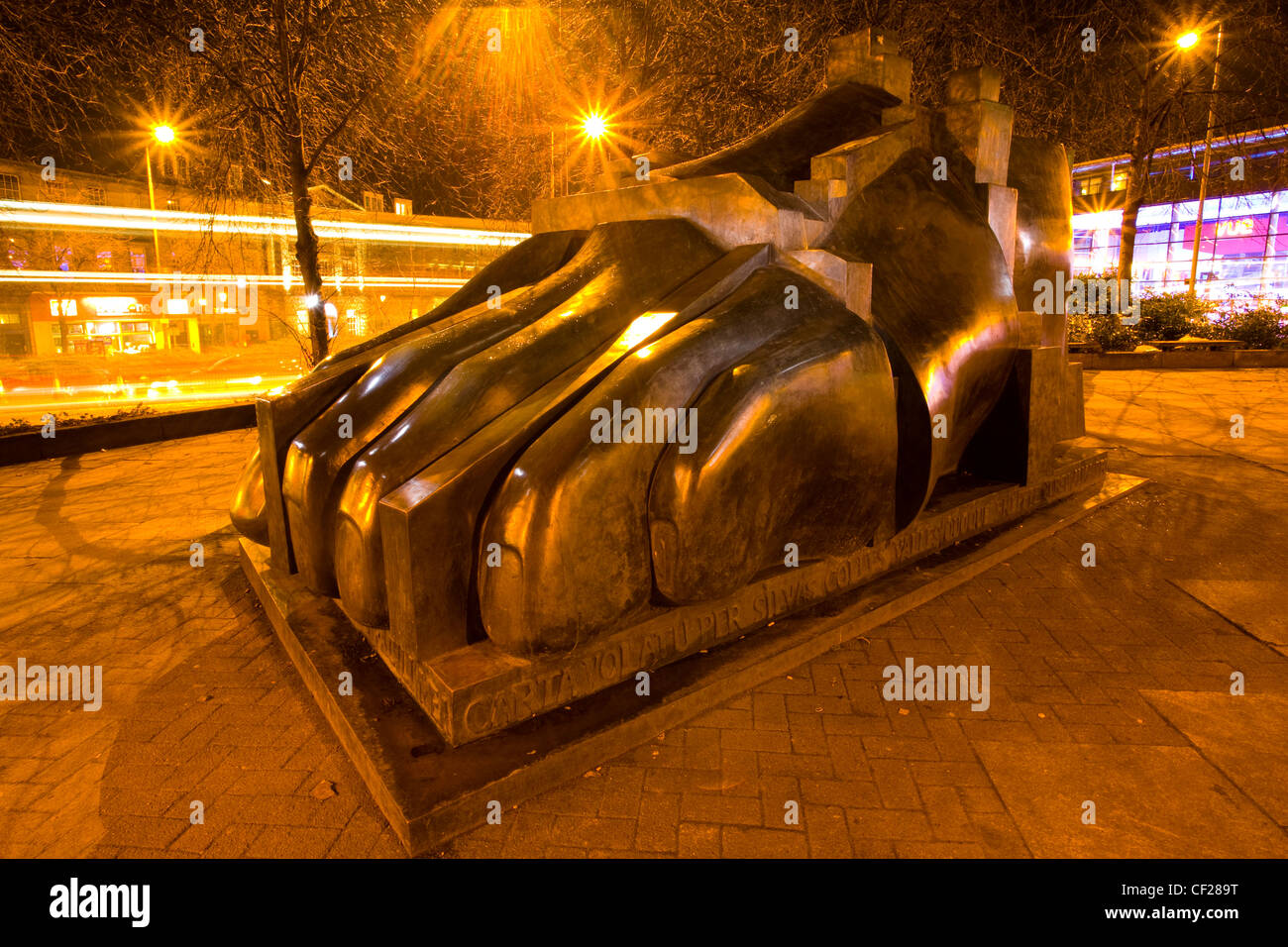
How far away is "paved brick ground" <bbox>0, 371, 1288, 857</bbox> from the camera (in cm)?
263

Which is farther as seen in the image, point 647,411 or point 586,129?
point 586,129

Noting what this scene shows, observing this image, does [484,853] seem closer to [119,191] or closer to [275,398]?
[275,398]

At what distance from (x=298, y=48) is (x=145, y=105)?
2.27 metres

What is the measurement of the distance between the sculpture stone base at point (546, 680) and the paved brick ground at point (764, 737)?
10 cm

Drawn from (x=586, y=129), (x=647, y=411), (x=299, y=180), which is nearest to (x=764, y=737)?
(x=647, y=411)

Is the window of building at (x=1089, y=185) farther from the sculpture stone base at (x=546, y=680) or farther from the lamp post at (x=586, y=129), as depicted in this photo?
the sculpture stone base at (x=546, y=680)

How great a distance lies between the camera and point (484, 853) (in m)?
2.57

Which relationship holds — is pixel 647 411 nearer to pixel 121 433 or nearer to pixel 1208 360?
pixel 121 433

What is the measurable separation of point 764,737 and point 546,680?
→ 969 mm

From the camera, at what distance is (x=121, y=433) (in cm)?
967

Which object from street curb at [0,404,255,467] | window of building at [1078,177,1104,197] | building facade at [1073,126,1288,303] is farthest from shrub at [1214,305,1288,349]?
window of building at [1078,177,1104,197]

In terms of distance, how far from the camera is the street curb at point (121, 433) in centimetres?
868

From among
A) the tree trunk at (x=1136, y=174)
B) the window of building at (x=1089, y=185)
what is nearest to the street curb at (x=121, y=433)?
the tree trunk at (x=1136, y=174)

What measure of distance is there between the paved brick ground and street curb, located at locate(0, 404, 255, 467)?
4.07 metres
